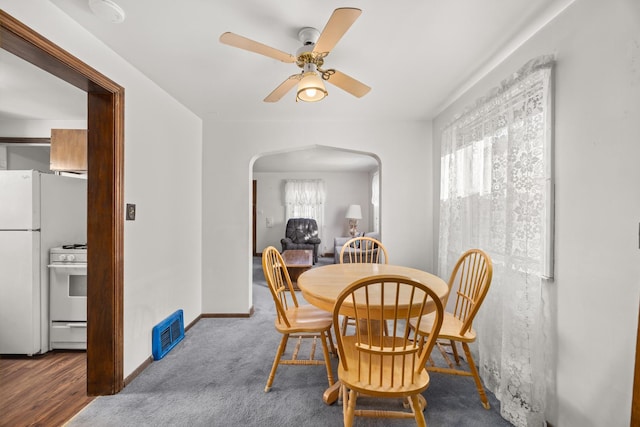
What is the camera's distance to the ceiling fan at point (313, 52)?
4.17 feet

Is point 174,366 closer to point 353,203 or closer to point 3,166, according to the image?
point 3,166

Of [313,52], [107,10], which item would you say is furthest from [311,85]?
[107,10]

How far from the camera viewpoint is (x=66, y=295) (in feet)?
7.93

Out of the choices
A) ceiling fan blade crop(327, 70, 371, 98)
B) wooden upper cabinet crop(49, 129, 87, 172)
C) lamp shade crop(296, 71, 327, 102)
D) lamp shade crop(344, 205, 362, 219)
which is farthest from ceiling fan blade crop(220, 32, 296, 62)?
lamp shade crop(344, 205, 362, 219)

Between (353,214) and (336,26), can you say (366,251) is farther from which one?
(353,214)

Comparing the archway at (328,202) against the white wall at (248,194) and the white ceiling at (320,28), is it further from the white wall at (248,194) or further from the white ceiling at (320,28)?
the white ceiling at (320,28)

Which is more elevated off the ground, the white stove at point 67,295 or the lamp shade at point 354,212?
the lamp shade at point 354,212

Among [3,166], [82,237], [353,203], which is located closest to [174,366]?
[82,237]

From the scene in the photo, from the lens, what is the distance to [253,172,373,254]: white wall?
7602 millimetres

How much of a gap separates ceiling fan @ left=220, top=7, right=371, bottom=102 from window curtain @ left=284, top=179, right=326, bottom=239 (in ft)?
18.2

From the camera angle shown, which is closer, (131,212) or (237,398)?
(237,398)

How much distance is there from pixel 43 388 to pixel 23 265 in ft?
3.35

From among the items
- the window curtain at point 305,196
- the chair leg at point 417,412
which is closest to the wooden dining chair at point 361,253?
the chair leg at point 417,412

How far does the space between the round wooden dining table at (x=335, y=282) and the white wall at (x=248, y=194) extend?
111 cm
